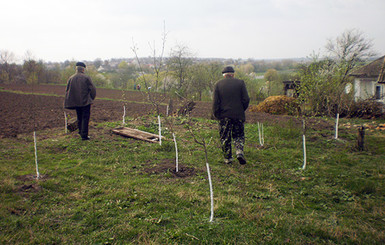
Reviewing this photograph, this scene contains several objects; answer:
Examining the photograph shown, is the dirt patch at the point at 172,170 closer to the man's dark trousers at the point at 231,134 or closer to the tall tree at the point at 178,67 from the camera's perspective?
the man's dark trousers at the point at 231,134

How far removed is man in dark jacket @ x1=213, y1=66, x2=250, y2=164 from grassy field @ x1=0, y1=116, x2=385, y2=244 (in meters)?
0.46

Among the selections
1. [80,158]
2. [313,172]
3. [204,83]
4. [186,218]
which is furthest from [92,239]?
[204,83]

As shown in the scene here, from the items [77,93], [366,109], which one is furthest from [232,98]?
[366,109]

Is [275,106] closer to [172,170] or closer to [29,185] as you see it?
[172,170]

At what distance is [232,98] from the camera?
5793 millimetres

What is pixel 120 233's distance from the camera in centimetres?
306

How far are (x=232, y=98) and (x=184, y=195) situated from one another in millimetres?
2635

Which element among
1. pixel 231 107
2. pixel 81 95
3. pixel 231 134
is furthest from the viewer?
pixel 81 95

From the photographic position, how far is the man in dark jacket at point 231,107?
5.79 meters

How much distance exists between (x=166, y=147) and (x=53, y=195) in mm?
3260

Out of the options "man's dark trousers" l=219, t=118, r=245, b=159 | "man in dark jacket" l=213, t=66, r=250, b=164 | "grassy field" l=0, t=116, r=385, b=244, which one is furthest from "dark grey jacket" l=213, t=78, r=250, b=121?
"grassy field" l=0, t=116, r=385, b=244

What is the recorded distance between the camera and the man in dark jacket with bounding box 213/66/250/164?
228 inches

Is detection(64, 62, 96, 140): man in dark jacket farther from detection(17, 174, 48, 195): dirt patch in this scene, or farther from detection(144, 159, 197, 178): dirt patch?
detection(144, 159, 197, 178): dirt patch

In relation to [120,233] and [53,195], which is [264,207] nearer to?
[120,233]
